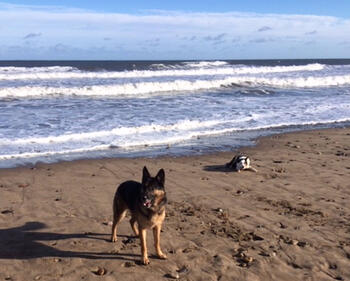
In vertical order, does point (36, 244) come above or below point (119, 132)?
above

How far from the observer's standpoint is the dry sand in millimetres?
4980

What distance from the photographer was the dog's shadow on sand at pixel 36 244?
5.25 metres

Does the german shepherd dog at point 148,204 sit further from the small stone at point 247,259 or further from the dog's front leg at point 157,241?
the small stone at point 247,259

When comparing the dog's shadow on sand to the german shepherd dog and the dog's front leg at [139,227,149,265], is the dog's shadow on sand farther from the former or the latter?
the german shepherd dog

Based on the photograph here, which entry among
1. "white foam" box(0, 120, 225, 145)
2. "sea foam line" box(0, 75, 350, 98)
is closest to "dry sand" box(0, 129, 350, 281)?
"white foam" box(0, 120, 225, 145)

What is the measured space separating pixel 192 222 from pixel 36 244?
2.02 metres

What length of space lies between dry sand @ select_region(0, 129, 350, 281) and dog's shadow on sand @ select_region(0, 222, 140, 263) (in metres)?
0.01

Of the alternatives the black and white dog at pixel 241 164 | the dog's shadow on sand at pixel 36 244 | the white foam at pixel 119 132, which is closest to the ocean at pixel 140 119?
the white foam at pixel 119 132

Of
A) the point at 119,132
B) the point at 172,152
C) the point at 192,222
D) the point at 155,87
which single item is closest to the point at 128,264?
the point at 192,222

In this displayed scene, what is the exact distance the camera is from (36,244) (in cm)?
554

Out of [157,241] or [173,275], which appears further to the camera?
[157,241]

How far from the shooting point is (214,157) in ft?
34.5

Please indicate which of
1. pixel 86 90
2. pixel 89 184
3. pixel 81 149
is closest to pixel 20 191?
pixel 89 184

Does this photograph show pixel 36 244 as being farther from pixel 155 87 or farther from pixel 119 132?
pixel 155 87
